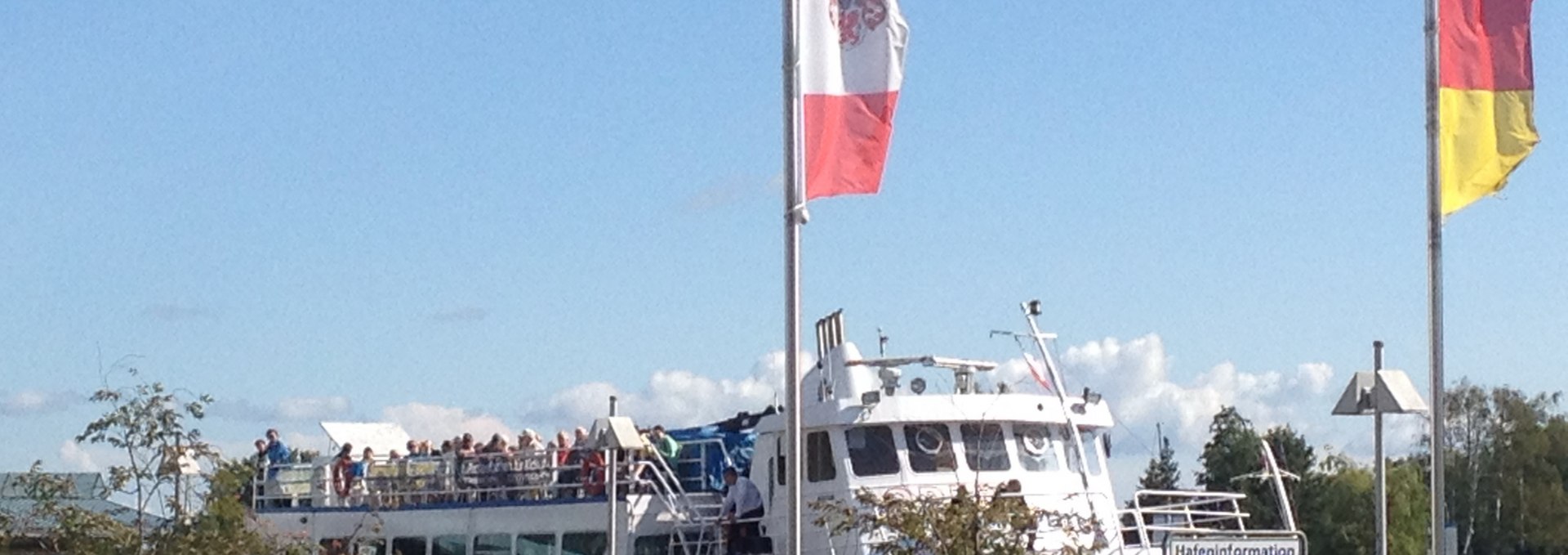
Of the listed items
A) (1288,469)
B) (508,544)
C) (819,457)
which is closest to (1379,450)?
(819,457)

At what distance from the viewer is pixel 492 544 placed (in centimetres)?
3052

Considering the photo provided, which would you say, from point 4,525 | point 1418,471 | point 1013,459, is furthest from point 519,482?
point 1418,471

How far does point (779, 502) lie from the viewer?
2741cm

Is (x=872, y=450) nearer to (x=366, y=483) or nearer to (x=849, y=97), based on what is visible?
(x=849, y=97)

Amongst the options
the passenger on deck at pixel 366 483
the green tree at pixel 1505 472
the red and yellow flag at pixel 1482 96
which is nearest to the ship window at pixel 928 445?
the red and yellow flag at pixel 1482 96

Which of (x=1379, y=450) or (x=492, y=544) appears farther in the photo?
(x=492, y=544)

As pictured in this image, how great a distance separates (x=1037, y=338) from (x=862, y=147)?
9.23 m

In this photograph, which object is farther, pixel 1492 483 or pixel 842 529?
pixel 1492 483

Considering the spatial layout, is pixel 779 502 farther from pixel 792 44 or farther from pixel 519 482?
pixel 792 44

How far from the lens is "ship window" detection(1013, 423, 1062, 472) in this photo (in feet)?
88.9

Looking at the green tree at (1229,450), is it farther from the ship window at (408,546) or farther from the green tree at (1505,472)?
the ship window at (408,546)

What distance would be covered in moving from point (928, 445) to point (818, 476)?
3.96ft

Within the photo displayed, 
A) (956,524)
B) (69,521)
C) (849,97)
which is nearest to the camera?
(956,524)

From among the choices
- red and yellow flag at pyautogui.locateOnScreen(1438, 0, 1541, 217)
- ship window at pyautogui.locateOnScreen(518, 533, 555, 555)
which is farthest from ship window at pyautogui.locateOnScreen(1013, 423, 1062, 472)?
red and yellow flag at pyautogui.locateOnScreen(1438, 0, 1541, 217)
